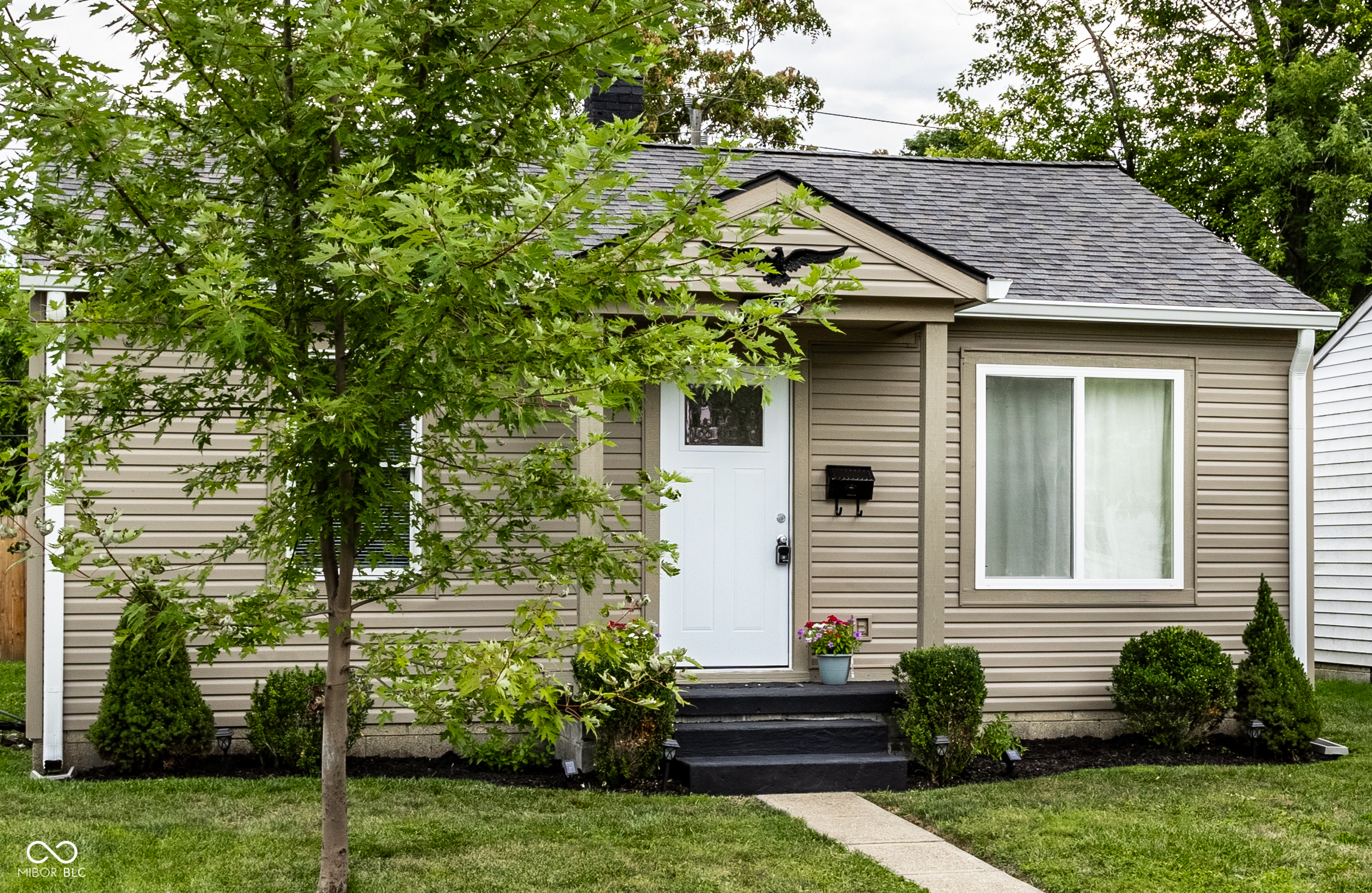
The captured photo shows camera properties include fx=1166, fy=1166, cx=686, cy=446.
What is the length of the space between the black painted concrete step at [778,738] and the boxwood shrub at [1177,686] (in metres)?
1.87

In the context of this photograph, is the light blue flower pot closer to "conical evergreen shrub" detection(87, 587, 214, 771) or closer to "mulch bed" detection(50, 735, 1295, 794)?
"mulch bed" detection(50, 735, 1295, 794)

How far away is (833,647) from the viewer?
7.73 m

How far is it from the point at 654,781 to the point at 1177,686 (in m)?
3.51

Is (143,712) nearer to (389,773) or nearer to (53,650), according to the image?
(53,650)

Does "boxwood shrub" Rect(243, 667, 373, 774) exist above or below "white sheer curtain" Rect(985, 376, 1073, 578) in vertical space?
below

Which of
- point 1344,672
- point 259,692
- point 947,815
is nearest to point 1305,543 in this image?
point 947,815

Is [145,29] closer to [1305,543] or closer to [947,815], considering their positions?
[947,815]

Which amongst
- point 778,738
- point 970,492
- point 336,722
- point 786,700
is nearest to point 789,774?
point 778,738

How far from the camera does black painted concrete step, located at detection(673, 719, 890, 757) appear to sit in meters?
7.03

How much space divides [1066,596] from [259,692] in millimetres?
5458

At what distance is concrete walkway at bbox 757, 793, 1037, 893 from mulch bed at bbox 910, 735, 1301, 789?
79 cm

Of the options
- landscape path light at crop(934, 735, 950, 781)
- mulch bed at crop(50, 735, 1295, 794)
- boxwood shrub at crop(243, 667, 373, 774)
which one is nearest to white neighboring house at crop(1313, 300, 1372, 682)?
mulch bed at crop(50, 735, 1295, 794)

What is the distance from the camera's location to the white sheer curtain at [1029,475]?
8359mm

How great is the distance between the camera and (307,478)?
13.1ft
